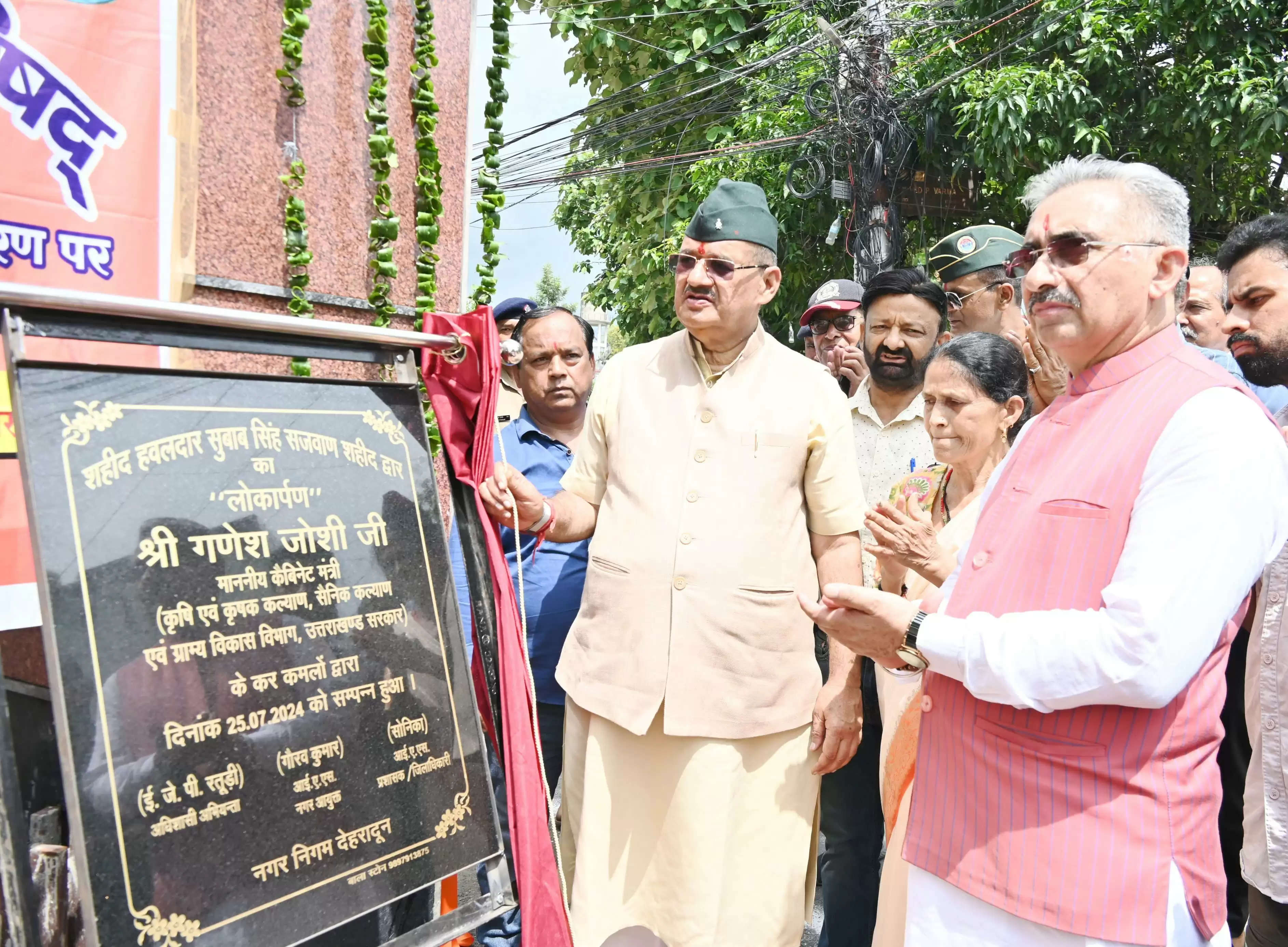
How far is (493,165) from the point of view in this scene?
159 inches

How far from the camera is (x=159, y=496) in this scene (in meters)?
1.53

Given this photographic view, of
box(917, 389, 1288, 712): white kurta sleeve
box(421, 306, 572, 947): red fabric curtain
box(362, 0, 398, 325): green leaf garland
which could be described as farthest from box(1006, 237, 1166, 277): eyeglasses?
box(362, 0, 398, 325): green leaf garland

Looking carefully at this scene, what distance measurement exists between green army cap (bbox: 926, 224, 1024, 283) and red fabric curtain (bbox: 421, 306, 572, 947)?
1.97m

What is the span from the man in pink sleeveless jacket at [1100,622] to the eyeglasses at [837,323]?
236 centimetres

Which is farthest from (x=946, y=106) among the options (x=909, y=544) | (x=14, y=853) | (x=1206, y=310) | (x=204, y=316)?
(x=14, y=853)

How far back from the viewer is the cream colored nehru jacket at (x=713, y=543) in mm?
2576

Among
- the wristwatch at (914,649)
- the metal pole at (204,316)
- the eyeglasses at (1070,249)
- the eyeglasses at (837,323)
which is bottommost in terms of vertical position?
the wristwatch at (914,649)

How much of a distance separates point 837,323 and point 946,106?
673 centimetres

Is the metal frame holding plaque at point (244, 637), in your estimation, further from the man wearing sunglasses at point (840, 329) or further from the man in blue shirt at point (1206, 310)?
the man in blue shirt at point (1206, 310)

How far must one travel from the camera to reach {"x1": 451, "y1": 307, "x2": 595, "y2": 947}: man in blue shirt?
3.24 m

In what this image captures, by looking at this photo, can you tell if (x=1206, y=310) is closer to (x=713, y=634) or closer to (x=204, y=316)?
(x=713, y=634)

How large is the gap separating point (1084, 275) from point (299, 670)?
1505 mm

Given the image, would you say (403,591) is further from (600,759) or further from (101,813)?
(600,759)

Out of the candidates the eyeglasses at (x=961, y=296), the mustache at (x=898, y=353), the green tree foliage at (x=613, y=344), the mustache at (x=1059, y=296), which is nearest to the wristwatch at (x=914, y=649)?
the mustache at (x=1059, y=296)
